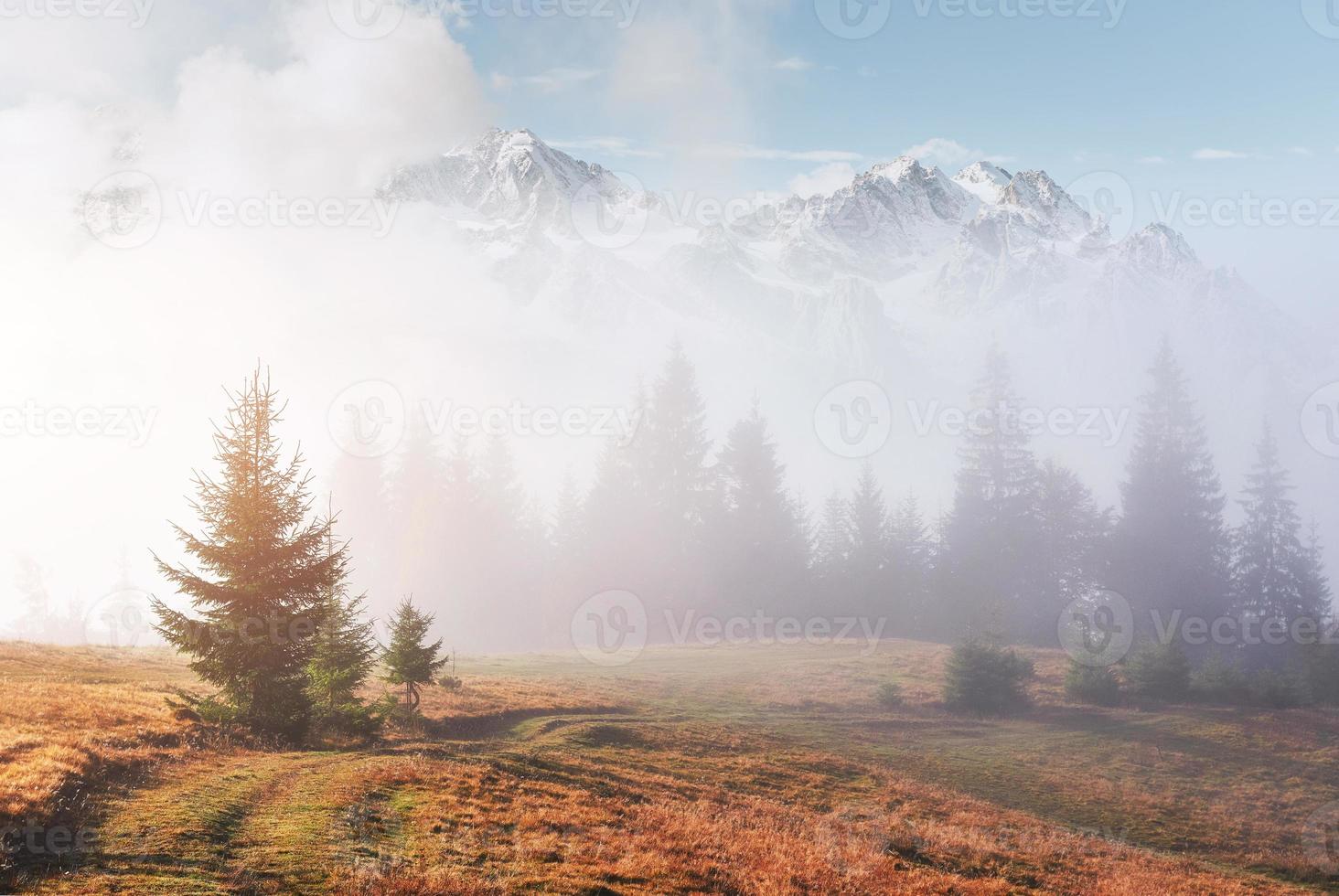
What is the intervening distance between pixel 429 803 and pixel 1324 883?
969 inches

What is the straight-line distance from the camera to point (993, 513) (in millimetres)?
68062

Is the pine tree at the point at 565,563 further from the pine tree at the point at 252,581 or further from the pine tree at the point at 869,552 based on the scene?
the pine tree at the point at 252,581

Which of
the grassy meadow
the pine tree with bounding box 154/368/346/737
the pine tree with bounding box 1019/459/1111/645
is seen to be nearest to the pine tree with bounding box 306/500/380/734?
the pine tree with bounding box 154/368/346/737

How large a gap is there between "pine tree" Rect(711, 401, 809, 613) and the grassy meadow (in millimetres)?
32505

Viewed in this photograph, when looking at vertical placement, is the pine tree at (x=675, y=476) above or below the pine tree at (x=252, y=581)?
above

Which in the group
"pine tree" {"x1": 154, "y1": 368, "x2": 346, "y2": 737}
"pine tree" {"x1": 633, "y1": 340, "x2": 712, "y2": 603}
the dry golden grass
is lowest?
the dry golden grass

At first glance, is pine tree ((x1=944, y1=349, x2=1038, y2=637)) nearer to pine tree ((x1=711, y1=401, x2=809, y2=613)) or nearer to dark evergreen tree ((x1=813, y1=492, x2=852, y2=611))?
dark evergreen tree ((x1=813, y1=492, x2=852, y2=611))

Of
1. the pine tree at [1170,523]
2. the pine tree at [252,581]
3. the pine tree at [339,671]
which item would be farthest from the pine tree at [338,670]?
the pine tree at [1170,523]

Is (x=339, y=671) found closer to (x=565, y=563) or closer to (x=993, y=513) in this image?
(x=565, y=563)

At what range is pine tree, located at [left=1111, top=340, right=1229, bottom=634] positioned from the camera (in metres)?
62.1

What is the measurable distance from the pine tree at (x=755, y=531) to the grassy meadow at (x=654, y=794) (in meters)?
32.5

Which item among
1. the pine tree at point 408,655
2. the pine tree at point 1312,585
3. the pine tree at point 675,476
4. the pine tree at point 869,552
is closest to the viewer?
the pine tree at point 408,655

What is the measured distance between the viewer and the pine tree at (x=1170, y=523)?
62.1 meters

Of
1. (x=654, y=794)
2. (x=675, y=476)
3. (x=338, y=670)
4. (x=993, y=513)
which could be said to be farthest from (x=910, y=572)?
(x=338, y=670)
